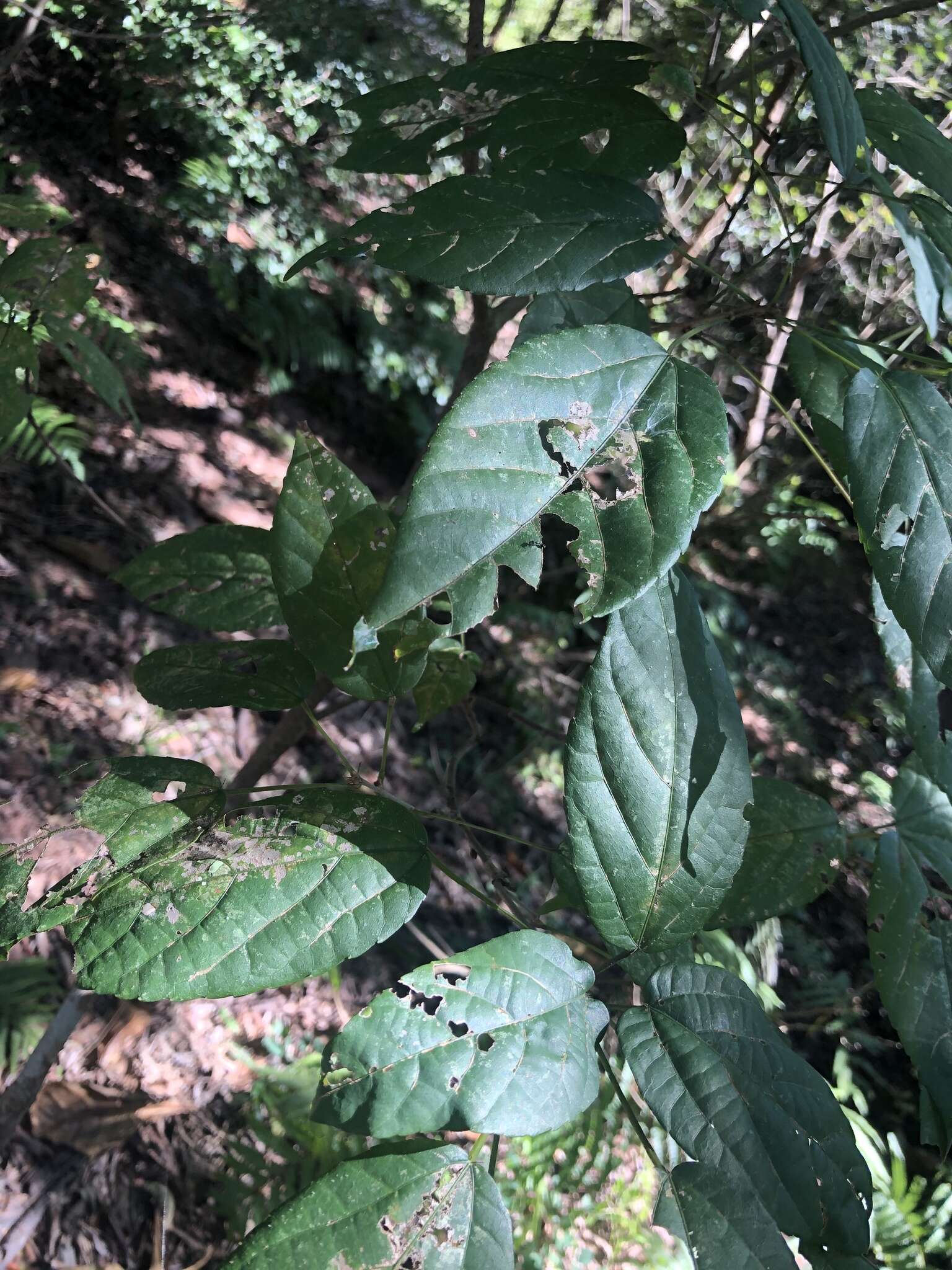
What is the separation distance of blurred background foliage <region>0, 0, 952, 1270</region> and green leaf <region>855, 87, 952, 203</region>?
4.94ft

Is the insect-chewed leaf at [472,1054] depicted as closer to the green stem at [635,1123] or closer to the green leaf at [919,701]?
the green stem at [635,1123]

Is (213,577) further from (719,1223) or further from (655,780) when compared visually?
(719,1223)

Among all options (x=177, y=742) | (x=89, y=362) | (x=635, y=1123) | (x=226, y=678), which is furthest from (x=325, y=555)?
(x=177, y=742)

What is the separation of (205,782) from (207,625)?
0.75ft

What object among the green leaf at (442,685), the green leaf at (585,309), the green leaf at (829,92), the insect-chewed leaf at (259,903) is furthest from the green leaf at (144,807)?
the green leaf at (829,92)

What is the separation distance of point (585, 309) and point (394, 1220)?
0.78 meters

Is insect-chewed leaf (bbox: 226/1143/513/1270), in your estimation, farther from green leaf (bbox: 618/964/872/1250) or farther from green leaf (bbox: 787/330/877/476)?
green leaf (bbox: 787/330/877/476)

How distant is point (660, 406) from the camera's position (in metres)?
0.57

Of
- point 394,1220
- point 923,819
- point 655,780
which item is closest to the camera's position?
point 394,1220

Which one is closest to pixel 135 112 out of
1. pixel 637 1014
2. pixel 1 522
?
pixel 1 522

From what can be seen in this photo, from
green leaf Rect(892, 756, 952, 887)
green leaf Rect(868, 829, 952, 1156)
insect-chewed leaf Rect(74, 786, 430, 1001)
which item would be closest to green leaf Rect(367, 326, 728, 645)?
insect-chewed leaf Rect(74, 786, 430, 1001)

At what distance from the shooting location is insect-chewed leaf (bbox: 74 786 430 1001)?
56cm

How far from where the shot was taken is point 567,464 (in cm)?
53

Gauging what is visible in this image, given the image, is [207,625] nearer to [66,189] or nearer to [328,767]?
[328,767]
